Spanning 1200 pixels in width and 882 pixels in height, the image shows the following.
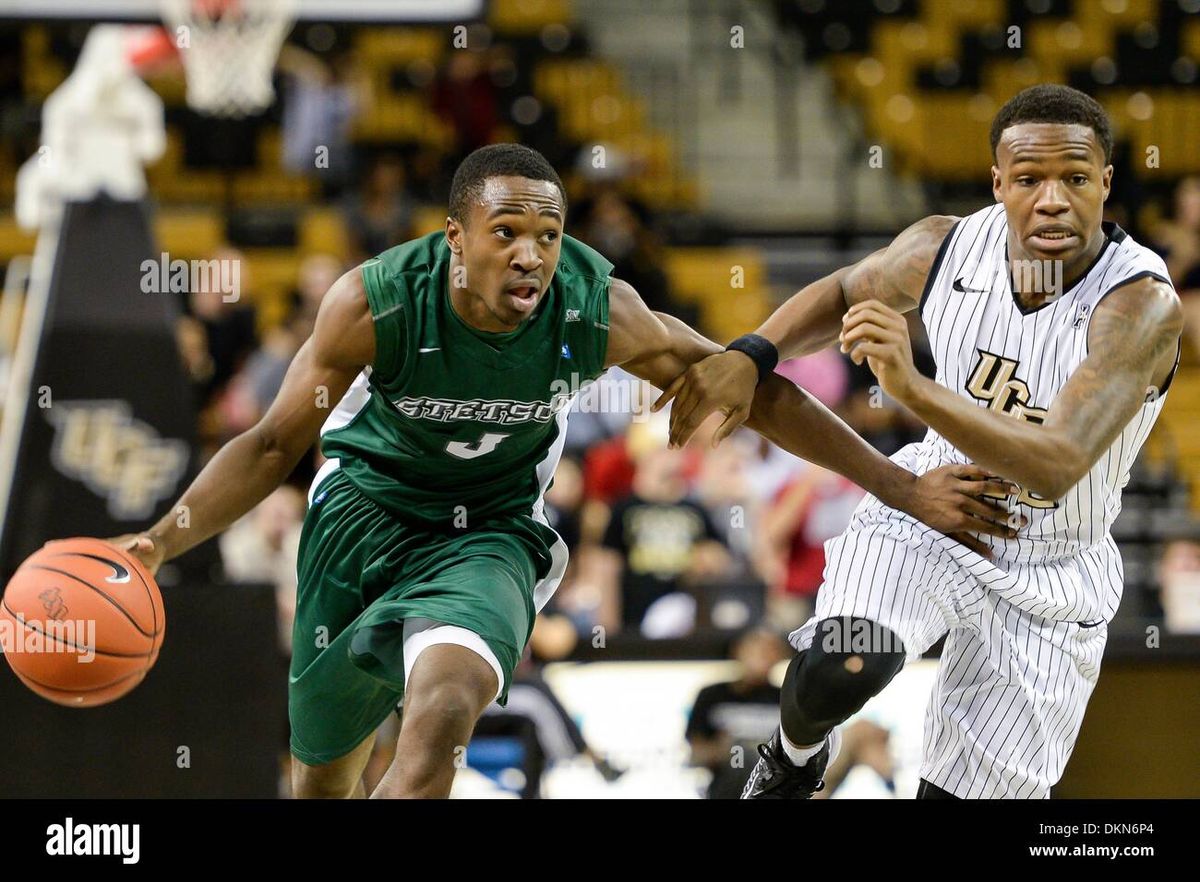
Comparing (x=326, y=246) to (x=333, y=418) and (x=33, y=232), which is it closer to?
(x=33, y=232)

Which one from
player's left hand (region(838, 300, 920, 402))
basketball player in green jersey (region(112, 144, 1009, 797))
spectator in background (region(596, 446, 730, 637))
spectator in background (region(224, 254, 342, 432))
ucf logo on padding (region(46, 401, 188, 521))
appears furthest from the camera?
spectator in background (region(224, 254, 342, 432))

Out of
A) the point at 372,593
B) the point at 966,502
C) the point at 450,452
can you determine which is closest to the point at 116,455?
the point at 372,593

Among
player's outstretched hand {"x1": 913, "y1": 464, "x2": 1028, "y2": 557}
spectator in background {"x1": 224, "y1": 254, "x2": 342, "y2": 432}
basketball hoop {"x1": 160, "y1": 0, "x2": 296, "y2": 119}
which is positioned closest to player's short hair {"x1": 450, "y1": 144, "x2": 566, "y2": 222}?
player's outstretched hand {"x1": 913, "y1": 464, "x2": 1028, "y2": 557}

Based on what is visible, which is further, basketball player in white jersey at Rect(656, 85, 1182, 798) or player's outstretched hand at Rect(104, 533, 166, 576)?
player's outstretched hand at Rect(104, 533, 166, 576)

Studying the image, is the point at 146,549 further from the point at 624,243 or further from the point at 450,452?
the point at 624,243

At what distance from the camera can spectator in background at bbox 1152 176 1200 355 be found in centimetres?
928

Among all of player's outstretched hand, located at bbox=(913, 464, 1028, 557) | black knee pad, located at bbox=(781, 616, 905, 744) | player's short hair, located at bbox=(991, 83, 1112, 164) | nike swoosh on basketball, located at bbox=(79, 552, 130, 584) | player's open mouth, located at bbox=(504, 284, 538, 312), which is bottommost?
black knee pad, located at bbox=(781, 616, 905, 744)

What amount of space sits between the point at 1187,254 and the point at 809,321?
502 cm

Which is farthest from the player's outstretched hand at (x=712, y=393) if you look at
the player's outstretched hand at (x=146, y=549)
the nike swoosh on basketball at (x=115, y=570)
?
the nike swoosh on basketball at (x=115, y=570)

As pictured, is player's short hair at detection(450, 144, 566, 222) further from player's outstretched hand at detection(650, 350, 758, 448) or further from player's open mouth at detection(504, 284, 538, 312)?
player's outstretched hand at detection(650, 350, 758, 448)

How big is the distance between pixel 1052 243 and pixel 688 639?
3.33 meters

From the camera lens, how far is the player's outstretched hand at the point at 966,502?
4.50 m

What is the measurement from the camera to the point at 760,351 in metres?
4.78
